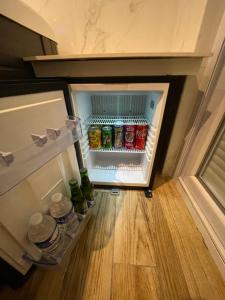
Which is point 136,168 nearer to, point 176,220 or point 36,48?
point 176,220

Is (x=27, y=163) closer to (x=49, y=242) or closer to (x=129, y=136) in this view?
(x=49, y=242)

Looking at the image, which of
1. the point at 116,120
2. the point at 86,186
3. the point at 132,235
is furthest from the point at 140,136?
the point at 132,235

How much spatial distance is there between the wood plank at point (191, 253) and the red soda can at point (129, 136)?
1.69ft

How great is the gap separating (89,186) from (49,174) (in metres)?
0.34

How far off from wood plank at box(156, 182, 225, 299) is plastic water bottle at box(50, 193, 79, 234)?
0.66 meters

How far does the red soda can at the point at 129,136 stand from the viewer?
1009 mm

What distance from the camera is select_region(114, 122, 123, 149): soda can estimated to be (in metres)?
1.00

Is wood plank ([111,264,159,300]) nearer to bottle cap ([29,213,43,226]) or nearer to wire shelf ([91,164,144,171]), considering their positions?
bottle cap ([29,213,43,226])

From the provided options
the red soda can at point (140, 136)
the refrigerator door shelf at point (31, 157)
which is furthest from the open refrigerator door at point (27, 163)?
the red soda can at point (140, 136)

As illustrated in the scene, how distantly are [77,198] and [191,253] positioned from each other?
0.75 m

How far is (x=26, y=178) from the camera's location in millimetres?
436

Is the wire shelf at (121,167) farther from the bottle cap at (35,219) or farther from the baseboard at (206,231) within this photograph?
the bottle cap at (35,219)

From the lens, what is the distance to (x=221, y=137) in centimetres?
85

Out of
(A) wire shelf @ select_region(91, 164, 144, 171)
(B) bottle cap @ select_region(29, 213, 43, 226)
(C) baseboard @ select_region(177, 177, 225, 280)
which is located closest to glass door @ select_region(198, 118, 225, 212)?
(C) baseboard @ select_region(177, 177, 225, 280)
